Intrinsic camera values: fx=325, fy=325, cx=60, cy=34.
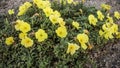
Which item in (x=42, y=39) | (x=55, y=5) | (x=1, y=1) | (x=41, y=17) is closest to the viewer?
(x=42, y=39)

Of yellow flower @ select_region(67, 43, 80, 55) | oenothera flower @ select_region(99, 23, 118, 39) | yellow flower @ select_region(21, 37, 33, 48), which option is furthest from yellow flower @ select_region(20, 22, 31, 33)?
oenothera flower @ select_region(99, 23, 118, 39)

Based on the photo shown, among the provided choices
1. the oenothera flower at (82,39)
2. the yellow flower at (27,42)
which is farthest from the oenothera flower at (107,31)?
the yellow flower at (27,42)

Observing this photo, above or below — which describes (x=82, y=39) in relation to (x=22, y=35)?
below

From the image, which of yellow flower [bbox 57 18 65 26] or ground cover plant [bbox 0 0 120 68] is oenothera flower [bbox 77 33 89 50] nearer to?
ground cover plant [bbox 0 0 120 68]

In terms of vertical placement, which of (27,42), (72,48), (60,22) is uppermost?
(60,22)

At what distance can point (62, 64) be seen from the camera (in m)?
4.70

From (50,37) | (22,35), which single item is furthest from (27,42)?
(50,37)

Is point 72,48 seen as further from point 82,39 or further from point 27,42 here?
point 27,42

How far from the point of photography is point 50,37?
15.8 feet

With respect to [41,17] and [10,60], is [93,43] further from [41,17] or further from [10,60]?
[10,60]

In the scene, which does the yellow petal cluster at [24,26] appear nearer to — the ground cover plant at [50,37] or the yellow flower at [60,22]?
the ground cover plant at [50,37]

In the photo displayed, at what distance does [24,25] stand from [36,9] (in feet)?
1.82

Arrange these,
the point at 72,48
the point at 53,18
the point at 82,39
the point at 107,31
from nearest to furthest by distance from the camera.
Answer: the point at 72,48 → the point at 82,39 → the point at 53,18 → the point at 107,31

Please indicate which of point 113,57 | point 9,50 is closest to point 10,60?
point 9,50
